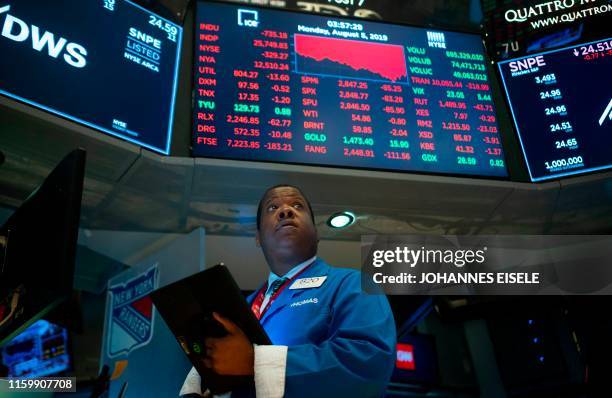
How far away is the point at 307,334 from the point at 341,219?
2070mm

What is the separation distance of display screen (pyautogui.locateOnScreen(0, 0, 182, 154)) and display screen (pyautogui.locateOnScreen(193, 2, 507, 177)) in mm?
269

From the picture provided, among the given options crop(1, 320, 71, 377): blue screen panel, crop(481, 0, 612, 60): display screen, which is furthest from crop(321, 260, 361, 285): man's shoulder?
crop(1, 320, 71, 377): blue screen panel

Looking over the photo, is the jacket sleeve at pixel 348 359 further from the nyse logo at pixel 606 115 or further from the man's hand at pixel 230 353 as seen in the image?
the nyse logo at pixel 606 115

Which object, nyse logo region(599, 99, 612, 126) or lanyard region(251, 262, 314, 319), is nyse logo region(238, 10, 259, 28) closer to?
lanyard region(251, 262, 314, 319)

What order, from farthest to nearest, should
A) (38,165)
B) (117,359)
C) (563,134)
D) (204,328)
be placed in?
(117,359) < (563,134) < (38,165) < (204,328)

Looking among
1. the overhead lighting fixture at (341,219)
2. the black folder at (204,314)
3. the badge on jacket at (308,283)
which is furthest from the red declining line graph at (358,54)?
the black folder at (204,314)

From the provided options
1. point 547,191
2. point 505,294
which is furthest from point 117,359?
point 505,294

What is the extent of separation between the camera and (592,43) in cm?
426

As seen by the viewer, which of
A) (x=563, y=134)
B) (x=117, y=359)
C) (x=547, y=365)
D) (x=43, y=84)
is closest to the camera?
(x=43, y=84)

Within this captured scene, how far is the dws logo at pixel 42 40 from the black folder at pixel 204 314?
1.87 m

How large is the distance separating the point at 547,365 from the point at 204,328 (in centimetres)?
540

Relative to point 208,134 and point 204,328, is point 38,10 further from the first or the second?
point 204,328

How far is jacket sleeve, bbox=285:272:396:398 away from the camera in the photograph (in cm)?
175

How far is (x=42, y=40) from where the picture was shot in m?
3.00
